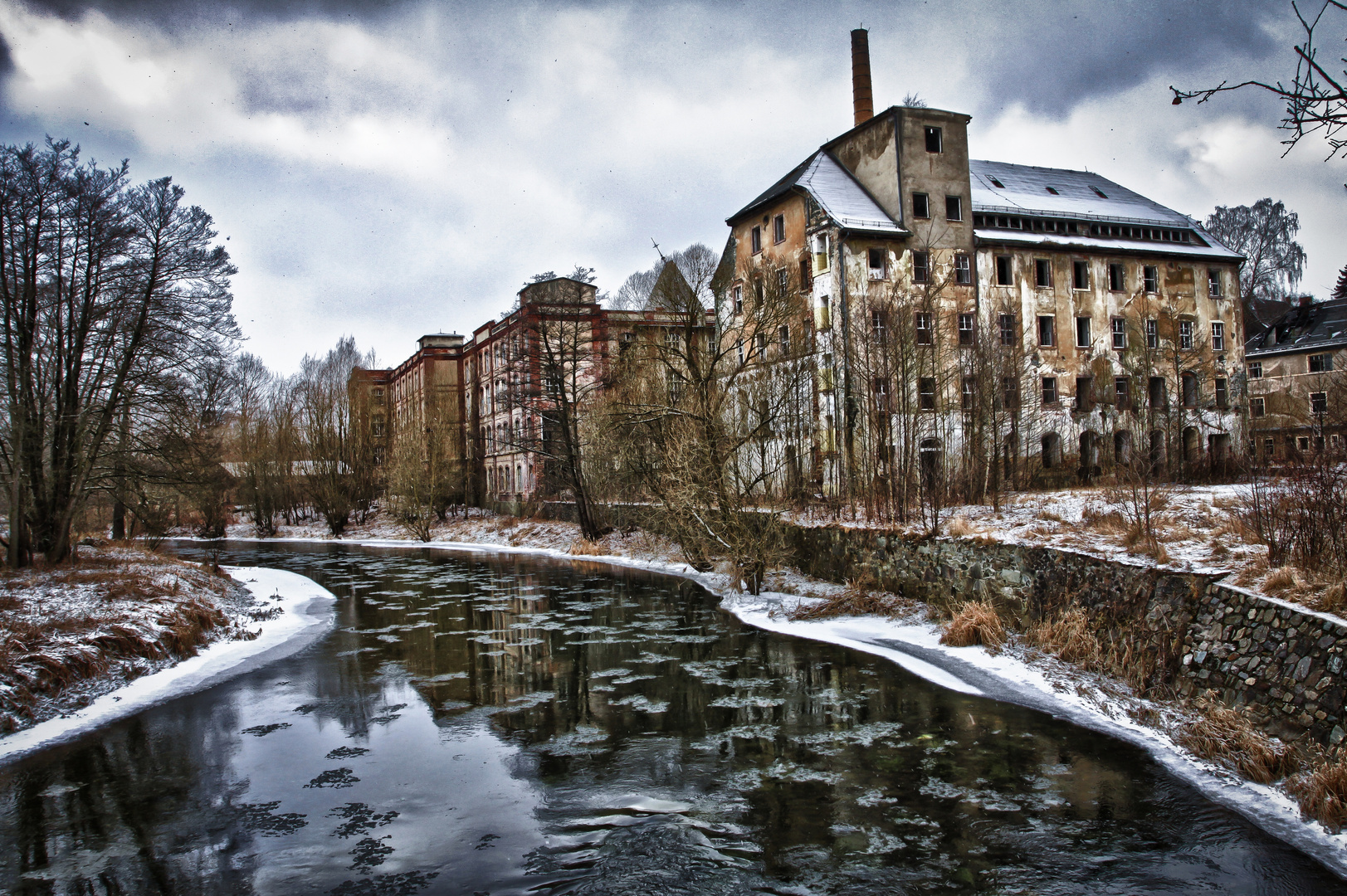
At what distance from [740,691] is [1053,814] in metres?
4.71

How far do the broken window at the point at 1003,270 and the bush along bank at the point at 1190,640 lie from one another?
22644 mm

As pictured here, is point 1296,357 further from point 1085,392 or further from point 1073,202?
point 1085,392

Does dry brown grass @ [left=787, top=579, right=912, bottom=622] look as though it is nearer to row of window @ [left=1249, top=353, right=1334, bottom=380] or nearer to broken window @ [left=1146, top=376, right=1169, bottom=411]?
broken window @ [left=1146, top=376, right=1169, bottom=411]

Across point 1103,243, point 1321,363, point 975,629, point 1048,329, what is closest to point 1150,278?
point 1103,243

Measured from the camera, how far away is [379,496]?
53.2 meters

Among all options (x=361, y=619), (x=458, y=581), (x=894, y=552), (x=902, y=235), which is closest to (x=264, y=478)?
(x=458, y=581)

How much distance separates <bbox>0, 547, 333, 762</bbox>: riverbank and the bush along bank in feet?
40.3

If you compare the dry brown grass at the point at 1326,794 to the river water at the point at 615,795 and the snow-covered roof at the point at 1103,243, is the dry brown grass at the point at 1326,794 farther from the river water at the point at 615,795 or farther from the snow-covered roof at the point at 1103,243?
the snow-covered roof at the point at 1103,243

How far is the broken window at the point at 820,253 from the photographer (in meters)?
32.2

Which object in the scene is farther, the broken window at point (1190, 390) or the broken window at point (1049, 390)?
the broken window at point (1190, 390)

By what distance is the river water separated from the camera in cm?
597

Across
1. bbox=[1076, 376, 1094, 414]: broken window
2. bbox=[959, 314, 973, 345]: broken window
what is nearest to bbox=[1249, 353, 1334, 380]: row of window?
bbox=[1076, 376, 1094, 414]: broken window

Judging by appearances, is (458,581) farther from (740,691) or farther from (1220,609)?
(1220,609)

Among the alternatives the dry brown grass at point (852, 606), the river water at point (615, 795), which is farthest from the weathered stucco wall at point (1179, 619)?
the river water at point (615, 795)
